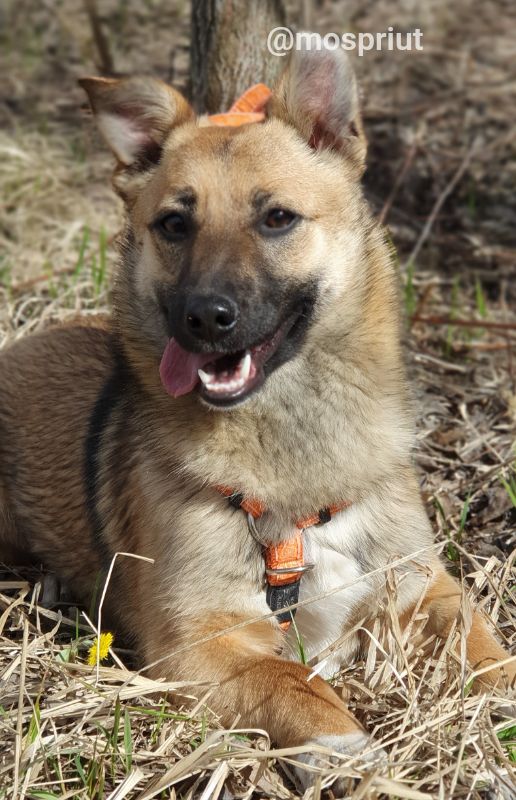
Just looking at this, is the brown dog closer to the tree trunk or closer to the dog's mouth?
the dog's mouth

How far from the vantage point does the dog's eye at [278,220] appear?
10.3 feet

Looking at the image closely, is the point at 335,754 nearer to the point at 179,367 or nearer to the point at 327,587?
the point at 327,587

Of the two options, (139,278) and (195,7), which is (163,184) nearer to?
(139,278)

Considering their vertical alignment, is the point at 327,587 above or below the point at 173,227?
below

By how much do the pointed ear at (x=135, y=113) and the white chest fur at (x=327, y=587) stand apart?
1575 mm

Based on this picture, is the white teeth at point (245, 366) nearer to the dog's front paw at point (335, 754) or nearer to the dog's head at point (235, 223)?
the dog's head at point (235, 223)

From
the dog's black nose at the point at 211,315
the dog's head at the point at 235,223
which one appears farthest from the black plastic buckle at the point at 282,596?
the dog's black nose at the point at 211,315

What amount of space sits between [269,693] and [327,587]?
0.49 m

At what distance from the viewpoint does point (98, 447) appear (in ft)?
12.2

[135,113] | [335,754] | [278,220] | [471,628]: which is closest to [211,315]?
[278,220]

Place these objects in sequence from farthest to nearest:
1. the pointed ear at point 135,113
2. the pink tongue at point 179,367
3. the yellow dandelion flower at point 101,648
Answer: the pointed ear at point 135,113 < the pink tongue at point 179,367 < the yellow dandelion flower at point 101,648

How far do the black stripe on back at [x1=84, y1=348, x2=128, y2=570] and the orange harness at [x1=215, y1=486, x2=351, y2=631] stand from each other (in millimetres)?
706

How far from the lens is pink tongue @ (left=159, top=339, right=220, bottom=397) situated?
10.1 feet

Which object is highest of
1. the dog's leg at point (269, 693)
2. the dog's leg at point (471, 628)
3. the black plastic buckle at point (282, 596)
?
the black plastic buckle at point (282, 596)
